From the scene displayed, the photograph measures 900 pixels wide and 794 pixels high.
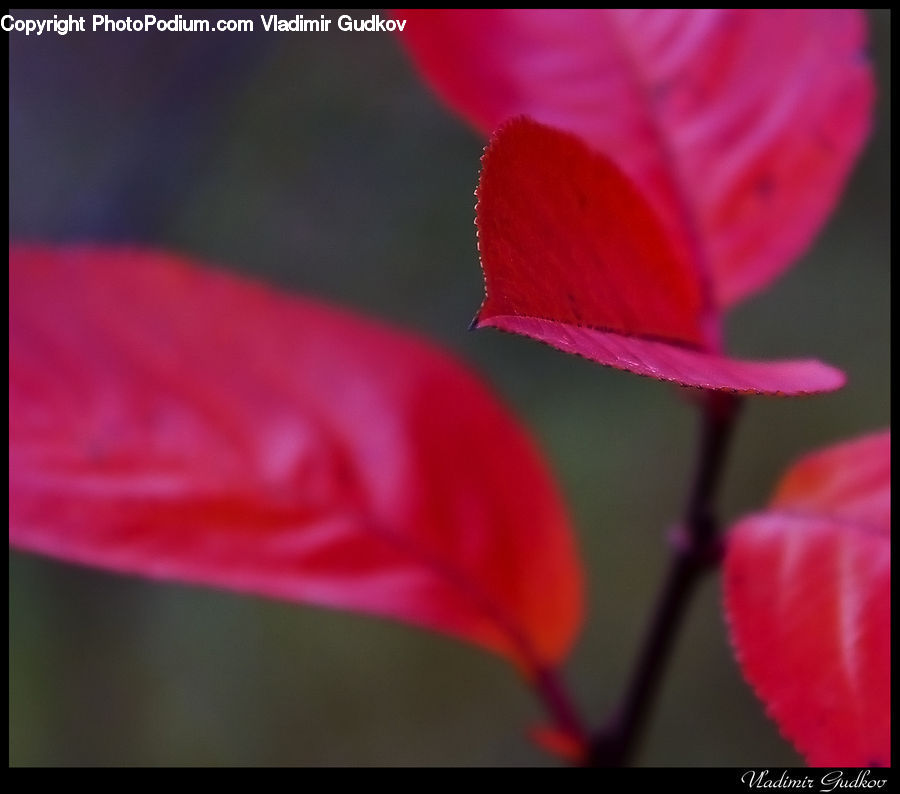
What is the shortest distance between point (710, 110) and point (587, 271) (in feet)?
0.59

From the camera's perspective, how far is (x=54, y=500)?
0.36m

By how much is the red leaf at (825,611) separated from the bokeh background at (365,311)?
69 cm

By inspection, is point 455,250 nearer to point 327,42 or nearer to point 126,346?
point 327,42

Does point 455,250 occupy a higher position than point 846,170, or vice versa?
point 846,170

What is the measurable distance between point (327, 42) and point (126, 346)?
97cm

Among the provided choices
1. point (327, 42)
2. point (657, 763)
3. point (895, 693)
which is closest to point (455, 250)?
point (327, 42)

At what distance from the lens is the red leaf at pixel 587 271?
19cm

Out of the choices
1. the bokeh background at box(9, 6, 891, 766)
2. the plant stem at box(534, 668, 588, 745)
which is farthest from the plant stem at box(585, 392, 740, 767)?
the bokeh background at box(9, 6, 891, 766)

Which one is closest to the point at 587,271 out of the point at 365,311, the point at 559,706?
the point at 559,706

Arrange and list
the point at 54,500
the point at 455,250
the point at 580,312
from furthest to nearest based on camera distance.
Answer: the point at 455,250, the point at 54,500, the point at 580,312

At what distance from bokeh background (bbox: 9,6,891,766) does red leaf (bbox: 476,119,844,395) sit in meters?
0.77

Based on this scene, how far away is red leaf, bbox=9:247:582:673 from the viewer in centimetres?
37
